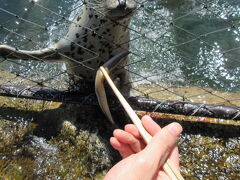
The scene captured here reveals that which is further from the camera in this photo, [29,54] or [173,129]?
[29,54]

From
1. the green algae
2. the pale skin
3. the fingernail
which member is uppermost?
the fingernail

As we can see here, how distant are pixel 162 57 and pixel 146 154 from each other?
3.66 meters

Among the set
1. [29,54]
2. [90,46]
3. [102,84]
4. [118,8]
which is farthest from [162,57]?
[102,84]

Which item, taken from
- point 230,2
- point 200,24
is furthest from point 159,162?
point 230,2

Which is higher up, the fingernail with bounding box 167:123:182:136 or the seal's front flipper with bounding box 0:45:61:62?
the fingernail with bounding box 167:123:182:136

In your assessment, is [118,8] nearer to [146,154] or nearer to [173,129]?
[173,129]

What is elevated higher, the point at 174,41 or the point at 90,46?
the point at 174,41

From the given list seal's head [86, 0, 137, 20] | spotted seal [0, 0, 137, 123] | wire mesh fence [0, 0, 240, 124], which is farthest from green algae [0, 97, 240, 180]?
seal's head [86, 0, 137, 20]

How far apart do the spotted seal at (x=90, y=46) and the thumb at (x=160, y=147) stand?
1.31 metres

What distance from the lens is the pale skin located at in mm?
1384

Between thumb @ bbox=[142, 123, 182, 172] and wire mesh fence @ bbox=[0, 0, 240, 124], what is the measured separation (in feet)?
4.54

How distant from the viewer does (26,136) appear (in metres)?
2.93

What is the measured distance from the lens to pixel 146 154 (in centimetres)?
142

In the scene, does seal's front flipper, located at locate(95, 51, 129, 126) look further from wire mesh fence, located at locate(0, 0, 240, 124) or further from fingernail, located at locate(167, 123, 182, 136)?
fingernail, located at locate(167, 123, 182, 136)
